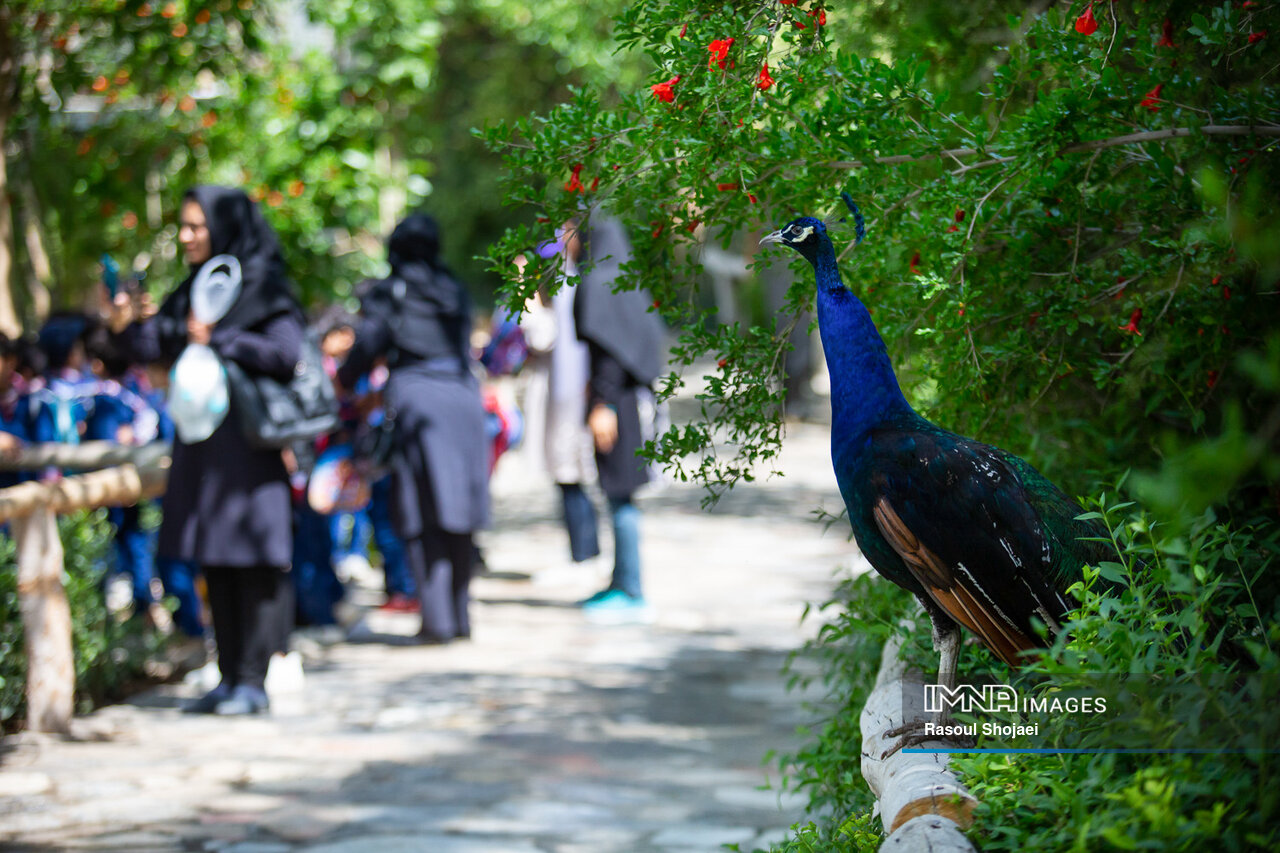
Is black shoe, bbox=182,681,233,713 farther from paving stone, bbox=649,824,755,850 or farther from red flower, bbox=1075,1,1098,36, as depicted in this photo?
red flower, bbox=1075,1,1098,36

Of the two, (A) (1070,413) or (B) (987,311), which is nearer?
(B) (987,311)

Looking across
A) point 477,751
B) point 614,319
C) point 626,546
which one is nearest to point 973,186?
point 477,751

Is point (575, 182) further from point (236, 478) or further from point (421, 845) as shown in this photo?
point (236, 478)

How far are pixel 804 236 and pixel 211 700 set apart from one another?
146 inches

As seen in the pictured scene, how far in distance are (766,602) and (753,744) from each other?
8.62 ft

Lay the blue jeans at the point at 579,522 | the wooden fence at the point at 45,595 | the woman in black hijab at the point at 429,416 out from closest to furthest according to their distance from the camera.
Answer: the wooden fence at the point at 45,595
the woman in black hijab at the point at 429,416
the blue jeans at the point at 579,522

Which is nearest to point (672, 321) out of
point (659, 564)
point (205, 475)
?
point (205, 475)

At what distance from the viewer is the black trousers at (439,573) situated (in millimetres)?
6621

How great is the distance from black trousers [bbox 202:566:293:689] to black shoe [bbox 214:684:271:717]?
33 mm

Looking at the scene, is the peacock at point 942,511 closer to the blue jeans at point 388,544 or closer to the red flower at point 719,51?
the red flower at point 719,51

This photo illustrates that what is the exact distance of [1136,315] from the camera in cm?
329

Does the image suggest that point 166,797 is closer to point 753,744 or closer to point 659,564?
point 753,744

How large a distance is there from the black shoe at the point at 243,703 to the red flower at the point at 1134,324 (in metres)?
3.94

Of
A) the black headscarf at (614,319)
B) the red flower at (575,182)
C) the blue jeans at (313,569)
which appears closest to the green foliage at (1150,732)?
the red flower at (575,182)
